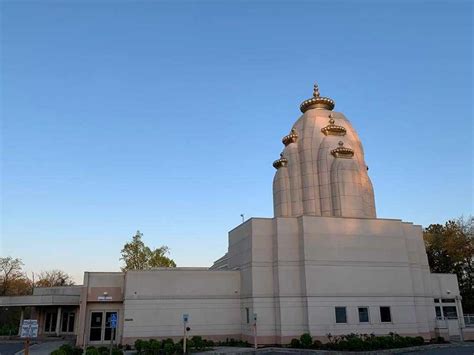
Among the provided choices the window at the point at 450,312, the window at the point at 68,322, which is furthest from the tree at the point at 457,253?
the window at the point at 68,322

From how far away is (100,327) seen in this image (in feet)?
96.7

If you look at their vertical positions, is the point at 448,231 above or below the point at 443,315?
above

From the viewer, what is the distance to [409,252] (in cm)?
3158

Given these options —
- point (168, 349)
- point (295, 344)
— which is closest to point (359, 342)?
point (295, 344)

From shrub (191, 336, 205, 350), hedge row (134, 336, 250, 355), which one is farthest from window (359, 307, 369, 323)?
shrub (191, 336, 205, 350)

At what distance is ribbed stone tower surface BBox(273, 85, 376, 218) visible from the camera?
32.2 metres

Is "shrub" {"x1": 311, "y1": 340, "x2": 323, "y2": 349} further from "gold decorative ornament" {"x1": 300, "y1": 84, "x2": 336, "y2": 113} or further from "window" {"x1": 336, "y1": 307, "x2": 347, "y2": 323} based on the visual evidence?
"gold decorative ornament" {"x1": 300, "y1": 84, "x2": 336, "y2": 113}

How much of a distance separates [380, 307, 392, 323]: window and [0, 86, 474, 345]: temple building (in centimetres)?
7

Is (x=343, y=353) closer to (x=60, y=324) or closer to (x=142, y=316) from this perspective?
(x=142, y=316)

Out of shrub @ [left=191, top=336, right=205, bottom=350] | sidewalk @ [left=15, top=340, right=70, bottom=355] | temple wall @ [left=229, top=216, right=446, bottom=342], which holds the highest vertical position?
temple wall @ [left=229, top=216, right=446, bottom=342]

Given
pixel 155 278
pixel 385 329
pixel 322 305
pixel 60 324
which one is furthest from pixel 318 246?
pixel 60 324

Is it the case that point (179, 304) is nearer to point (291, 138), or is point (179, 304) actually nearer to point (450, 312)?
point (291, 138)

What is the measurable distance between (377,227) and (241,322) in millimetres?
11961

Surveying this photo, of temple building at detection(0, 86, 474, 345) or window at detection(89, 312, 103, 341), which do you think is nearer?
temple building at detection(0, 86, 474, 345)
